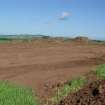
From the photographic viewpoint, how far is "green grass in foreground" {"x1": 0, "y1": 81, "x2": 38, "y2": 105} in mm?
8711

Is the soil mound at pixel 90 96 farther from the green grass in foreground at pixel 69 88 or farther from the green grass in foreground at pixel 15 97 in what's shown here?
the green grass in foreground at pixel 69 88

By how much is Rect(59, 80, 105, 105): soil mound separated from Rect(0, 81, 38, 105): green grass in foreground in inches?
32.9

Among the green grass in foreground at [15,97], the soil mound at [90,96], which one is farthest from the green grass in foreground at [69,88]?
the soil mound at [90,96]

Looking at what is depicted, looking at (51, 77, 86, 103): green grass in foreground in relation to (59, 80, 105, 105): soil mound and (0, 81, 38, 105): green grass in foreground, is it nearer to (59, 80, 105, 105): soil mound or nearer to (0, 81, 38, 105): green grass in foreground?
(0, 81, 38, 105): green grass in foreground

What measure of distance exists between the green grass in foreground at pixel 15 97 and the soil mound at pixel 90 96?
0.84m

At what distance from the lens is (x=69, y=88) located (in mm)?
10922

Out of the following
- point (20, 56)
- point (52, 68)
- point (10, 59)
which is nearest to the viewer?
point (52, 68)

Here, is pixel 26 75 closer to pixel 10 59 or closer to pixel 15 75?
pixel 15 75

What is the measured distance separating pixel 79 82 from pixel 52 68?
14.6 ft

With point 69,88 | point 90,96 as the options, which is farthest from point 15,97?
point 69,88

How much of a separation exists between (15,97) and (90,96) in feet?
6.07

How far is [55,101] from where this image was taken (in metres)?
9.59

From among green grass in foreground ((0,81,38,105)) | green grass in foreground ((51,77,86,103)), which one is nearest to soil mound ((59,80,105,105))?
green grass in foreground ((0,81,38,105))

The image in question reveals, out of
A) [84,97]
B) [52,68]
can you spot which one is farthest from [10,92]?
[52,68]
